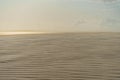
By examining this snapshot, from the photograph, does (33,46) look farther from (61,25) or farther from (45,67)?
(61,25)

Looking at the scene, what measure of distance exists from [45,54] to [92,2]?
786 mm

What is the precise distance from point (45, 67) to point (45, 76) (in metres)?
0.06

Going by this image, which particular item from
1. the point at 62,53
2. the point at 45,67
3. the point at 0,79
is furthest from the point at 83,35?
the point at 0,79

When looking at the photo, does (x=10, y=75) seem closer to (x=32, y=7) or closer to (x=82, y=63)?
(x=82, y=63)

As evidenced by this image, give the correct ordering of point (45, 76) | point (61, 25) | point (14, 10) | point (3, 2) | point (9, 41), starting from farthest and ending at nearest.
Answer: point (3, 2)
point (14, 10)
point (61, 25)
point (9, 41)
point (45, 76)

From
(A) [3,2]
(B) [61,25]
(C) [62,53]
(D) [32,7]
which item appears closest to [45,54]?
(C) [62,53]

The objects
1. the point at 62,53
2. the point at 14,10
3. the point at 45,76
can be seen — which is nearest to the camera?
the point at 45,76

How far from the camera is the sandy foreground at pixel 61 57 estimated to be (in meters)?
0.75

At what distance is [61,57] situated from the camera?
862mm

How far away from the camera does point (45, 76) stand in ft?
2.43

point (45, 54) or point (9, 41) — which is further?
point (9, 41)

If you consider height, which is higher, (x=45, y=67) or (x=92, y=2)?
(x=92, y=2)

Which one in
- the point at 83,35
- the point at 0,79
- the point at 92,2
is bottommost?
the point at 0,79

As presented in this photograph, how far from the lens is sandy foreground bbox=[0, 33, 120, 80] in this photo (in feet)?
2.44
